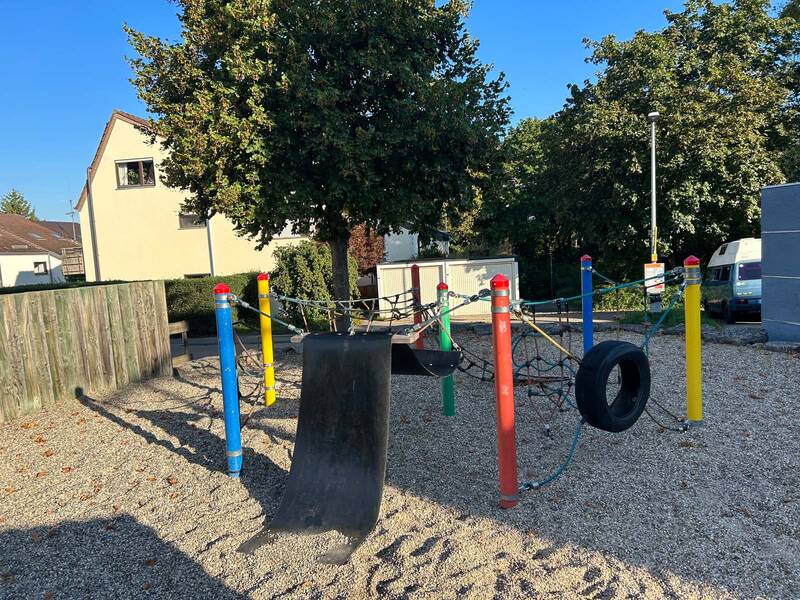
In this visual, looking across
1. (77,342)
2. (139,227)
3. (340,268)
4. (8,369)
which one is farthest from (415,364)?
(139,227)

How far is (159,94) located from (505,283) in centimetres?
650

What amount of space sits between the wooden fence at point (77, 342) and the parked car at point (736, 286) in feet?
47.6

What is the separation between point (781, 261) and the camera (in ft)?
33.0

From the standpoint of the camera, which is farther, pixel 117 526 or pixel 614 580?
pixel 117 526

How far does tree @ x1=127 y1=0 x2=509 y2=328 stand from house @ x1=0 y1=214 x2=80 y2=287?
3797 centimetres

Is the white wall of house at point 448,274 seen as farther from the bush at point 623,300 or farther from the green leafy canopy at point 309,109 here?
the green leafy canopy at point 309,109

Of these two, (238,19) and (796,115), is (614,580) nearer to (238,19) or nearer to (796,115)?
(238,19)

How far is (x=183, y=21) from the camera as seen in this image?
8648 millimetres

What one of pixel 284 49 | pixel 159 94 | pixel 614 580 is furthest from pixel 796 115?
pixel 614 580

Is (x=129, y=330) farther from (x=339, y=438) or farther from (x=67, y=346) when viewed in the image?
(x=339, y=438)

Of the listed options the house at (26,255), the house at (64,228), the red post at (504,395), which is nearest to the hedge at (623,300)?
the red post at (504,395)

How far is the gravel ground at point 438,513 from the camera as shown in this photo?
3.30 metres

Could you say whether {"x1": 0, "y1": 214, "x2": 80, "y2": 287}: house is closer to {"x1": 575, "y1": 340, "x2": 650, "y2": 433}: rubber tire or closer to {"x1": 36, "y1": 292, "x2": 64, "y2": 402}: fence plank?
{"x1": 36, "y1": 292, "x2": 64, "y2": 402}: fence plank

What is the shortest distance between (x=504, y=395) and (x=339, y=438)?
1228 millimetres
